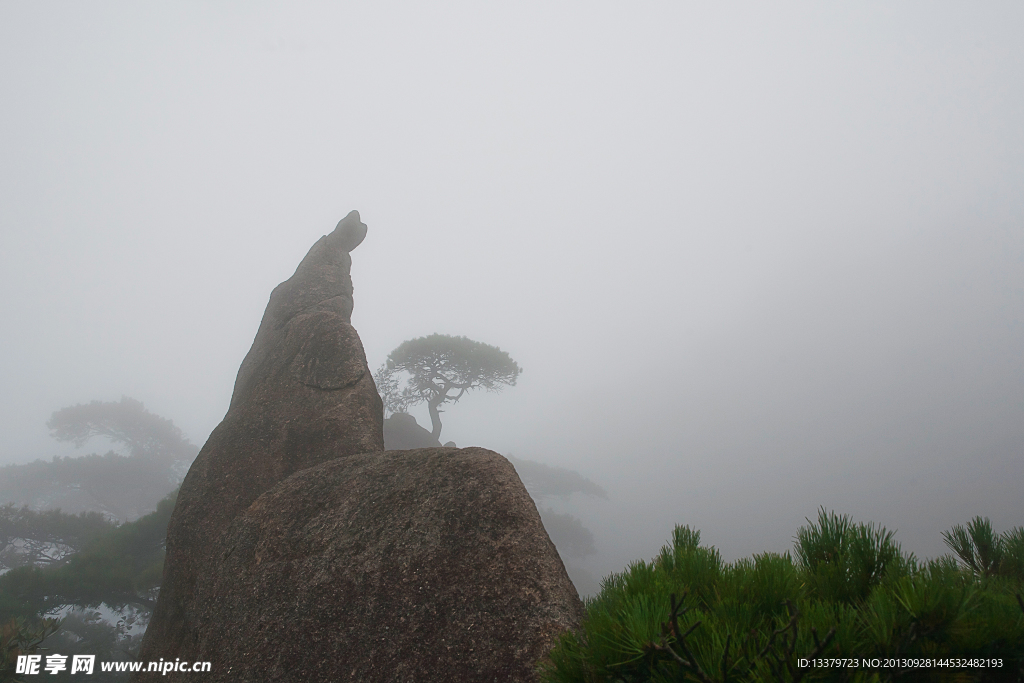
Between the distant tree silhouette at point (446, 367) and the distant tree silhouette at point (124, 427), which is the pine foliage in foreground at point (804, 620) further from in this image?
the distant tree silhouette at point (124, 427)

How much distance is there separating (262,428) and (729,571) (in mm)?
9701

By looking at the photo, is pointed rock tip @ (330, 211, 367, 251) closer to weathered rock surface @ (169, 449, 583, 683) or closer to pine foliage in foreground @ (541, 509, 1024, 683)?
weathered rock surface @ (169, 449, 583, 683)

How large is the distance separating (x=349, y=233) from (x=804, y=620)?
16.7 meters

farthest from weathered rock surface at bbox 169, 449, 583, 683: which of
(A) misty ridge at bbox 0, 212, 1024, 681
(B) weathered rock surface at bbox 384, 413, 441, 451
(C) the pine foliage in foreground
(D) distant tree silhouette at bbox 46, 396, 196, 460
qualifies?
(D) distant tree silhouette at bbox 46, 396, 196, 460

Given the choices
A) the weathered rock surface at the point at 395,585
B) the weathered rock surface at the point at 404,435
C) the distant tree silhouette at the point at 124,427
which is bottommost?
the weathered rock surface at the point at 395,585

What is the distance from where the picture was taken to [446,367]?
36781 millimetres

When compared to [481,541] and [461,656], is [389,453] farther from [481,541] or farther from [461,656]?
[461,656]

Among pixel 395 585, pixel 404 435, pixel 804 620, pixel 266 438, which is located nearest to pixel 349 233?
pixel 266 438

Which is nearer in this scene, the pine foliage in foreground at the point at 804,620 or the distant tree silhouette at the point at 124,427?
the pine foliage in foreground at the point at 804,620

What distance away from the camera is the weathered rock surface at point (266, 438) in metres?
7.55

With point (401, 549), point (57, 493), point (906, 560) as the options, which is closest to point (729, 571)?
point (906, 560)

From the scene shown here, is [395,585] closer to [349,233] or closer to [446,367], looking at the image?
[349,233]

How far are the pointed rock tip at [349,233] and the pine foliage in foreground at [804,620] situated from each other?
15.5 m

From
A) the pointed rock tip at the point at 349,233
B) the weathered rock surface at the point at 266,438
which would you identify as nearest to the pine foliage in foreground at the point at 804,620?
the weathered rock surface at the point at 266,438
